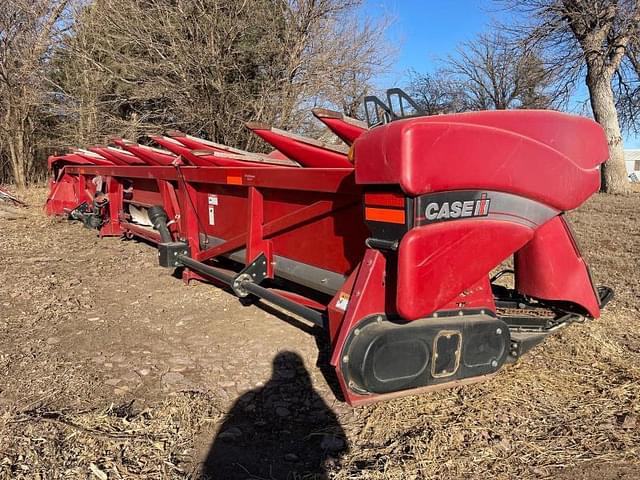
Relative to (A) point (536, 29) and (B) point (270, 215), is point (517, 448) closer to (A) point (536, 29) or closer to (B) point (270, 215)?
(B) point (270, 215)

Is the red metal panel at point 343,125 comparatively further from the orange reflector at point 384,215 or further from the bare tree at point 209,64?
the bare tree at point 209,64

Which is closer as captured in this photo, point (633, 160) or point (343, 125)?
point (343, 125)

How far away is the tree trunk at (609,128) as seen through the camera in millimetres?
14547

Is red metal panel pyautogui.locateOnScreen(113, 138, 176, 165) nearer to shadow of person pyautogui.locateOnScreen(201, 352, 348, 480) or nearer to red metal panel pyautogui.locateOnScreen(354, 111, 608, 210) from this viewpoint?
shadow of person pyautogui.locateOnScreen(201, 352, 348, 480)

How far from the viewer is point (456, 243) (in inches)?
83.9

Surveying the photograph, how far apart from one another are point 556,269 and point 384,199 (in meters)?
1.25

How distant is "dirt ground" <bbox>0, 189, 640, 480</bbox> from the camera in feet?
6.91

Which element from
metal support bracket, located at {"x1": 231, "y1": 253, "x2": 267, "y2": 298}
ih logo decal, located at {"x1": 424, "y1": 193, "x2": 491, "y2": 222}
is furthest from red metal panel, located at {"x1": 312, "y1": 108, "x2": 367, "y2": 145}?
metal support bracket, located at {"x1": 231, "y1": 253, "x2": 267, "y2": 298}

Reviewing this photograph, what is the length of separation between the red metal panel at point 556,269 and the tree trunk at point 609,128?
13.5 m

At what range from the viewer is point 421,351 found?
2.31 meters

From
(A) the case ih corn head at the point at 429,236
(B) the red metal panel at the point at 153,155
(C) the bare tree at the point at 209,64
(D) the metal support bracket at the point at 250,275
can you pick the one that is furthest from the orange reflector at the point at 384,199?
(C) the bare tree at the point at 209,64

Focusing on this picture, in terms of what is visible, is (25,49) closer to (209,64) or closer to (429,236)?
(209,64)

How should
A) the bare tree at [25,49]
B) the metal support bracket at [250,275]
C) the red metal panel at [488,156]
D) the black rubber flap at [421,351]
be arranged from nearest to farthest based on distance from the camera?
the red metal panel at [488,156] → the black rubber flap at [421,351] → the metal support bracket at [250,275] → the bare tree at [25,49]

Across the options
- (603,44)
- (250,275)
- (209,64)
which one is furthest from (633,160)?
(250,275)
